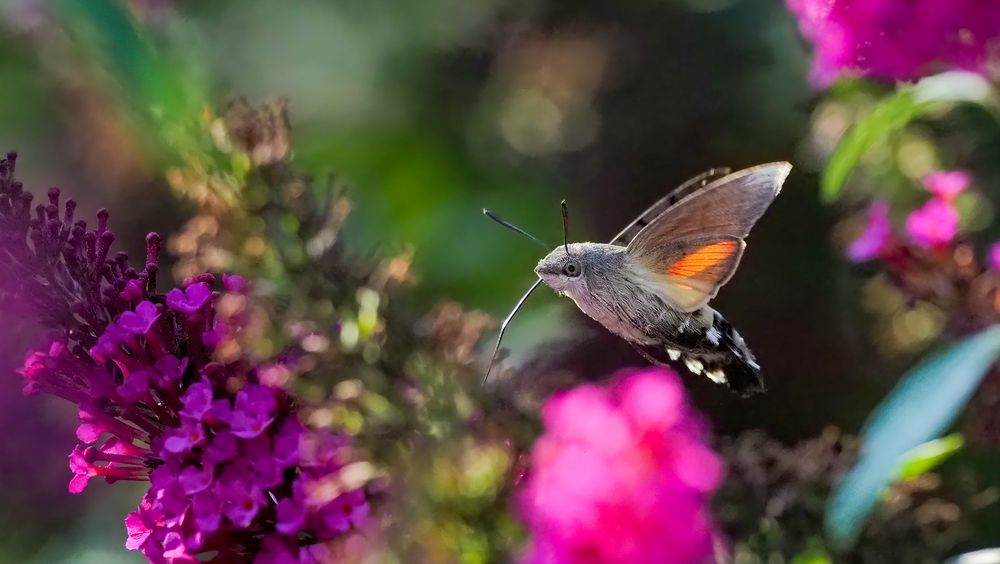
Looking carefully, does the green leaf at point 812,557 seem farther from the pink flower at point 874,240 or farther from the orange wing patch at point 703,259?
the pink flower at point 874,240

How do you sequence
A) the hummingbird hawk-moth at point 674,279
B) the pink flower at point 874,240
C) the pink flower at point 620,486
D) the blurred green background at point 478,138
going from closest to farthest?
the pink flower at point 620,486
the hummingbird hawk-moth at point 674,279
the pink flower at point 874,240
the blurred green background at point 478,138

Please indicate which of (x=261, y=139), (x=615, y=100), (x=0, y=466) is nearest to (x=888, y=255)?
(x=261, y=139)

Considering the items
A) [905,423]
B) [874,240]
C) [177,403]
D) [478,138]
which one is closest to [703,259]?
[905,423]

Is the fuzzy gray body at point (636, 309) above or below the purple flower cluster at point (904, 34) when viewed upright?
below

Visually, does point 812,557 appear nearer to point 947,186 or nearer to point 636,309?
point 636,309

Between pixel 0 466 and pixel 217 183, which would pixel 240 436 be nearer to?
pixel 217 183

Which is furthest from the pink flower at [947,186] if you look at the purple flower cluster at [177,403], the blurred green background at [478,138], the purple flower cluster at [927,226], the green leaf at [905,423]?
the purple flower cluster at [177,403]

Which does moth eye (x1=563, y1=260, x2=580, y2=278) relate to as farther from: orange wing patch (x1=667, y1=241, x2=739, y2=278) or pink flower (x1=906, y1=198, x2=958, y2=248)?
pink flower (x1=906, y1=198, x2=958, y2=248)
